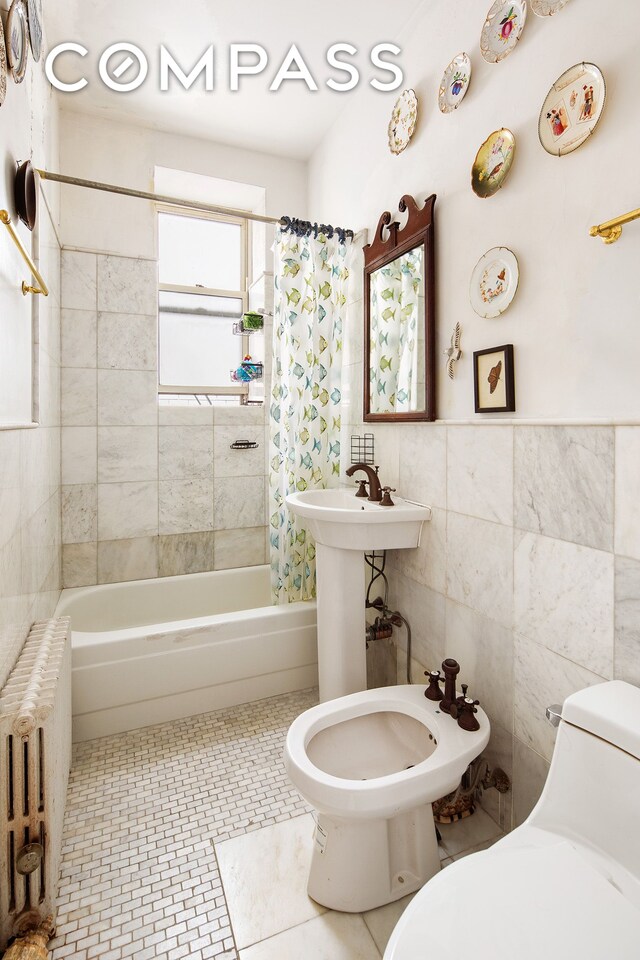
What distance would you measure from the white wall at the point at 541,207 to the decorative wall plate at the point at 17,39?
1280mm

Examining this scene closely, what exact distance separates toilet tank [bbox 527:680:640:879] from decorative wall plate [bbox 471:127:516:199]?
1375 mm

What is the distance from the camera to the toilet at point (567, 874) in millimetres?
690

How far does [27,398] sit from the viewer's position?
1.58m

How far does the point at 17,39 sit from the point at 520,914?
2.16 meters

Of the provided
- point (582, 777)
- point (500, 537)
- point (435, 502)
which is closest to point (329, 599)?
point (435, 502)

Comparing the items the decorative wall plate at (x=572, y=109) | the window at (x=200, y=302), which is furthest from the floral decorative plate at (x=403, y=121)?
the window at (x=200, y=302)

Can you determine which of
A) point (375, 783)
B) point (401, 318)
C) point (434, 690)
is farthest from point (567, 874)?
point (401, 318)

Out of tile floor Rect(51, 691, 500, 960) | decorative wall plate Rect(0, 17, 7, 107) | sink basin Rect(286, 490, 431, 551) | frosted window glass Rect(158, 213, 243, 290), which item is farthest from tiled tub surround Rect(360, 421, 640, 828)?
frosted window glass Rect(158, 213, 243, 290)

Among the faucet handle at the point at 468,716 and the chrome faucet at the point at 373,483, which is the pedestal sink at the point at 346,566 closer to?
the chrome faucet at the point at 373,483

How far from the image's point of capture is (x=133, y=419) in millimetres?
2615

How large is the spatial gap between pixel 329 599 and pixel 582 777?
103 cm

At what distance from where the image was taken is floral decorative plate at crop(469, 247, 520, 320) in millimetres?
→ 1373

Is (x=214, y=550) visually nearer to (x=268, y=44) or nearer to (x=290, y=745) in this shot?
(x=290, y=745)

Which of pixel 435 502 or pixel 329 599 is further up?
pixel 435 502
